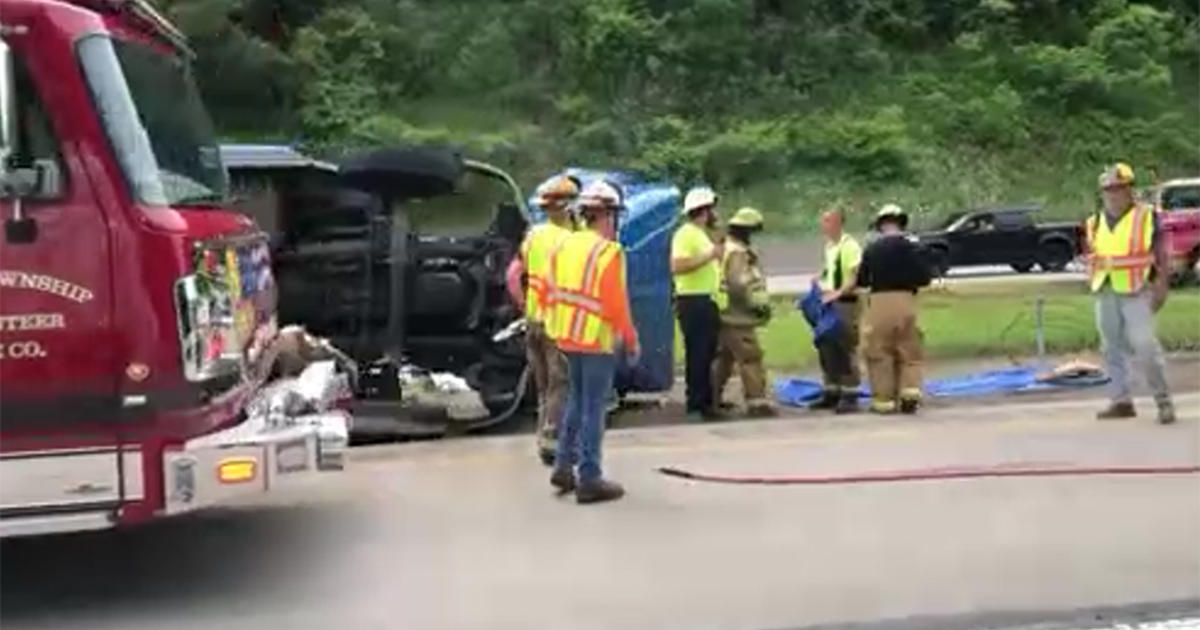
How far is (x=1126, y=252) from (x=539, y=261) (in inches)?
159

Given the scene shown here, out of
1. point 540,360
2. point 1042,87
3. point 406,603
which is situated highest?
point 1042,87

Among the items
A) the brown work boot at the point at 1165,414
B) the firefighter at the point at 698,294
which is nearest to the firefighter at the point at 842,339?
the firefighter at the point at 698,294

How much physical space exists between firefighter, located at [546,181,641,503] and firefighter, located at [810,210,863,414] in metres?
3.63

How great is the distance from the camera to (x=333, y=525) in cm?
842

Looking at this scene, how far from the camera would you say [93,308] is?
21.0 ft

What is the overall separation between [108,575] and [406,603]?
4.87ft

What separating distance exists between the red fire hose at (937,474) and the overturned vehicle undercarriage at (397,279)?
235 centimetres

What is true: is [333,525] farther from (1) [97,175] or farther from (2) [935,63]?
(2) [935,63]

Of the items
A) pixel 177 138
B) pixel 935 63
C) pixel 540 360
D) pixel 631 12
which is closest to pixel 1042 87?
pixel 935 63

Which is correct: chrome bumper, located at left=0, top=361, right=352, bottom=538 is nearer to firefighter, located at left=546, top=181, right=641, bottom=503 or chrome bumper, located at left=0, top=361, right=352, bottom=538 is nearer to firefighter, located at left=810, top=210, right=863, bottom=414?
firefighter, located at left=546, top=181, right=641, bottom=503

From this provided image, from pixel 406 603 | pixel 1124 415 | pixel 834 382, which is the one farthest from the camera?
pixel 834 382

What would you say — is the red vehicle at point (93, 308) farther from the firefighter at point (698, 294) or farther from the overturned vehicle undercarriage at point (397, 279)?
the firefighter at point (698, 294)

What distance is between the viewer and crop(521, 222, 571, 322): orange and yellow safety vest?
8.95 m

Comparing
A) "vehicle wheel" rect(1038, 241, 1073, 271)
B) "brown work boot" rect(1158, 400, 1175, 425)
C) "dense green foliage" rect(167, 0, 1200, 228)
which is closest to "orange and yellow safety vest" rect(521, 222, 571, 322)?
"brown work boot" rect(1158, 400, 1175, 425)
